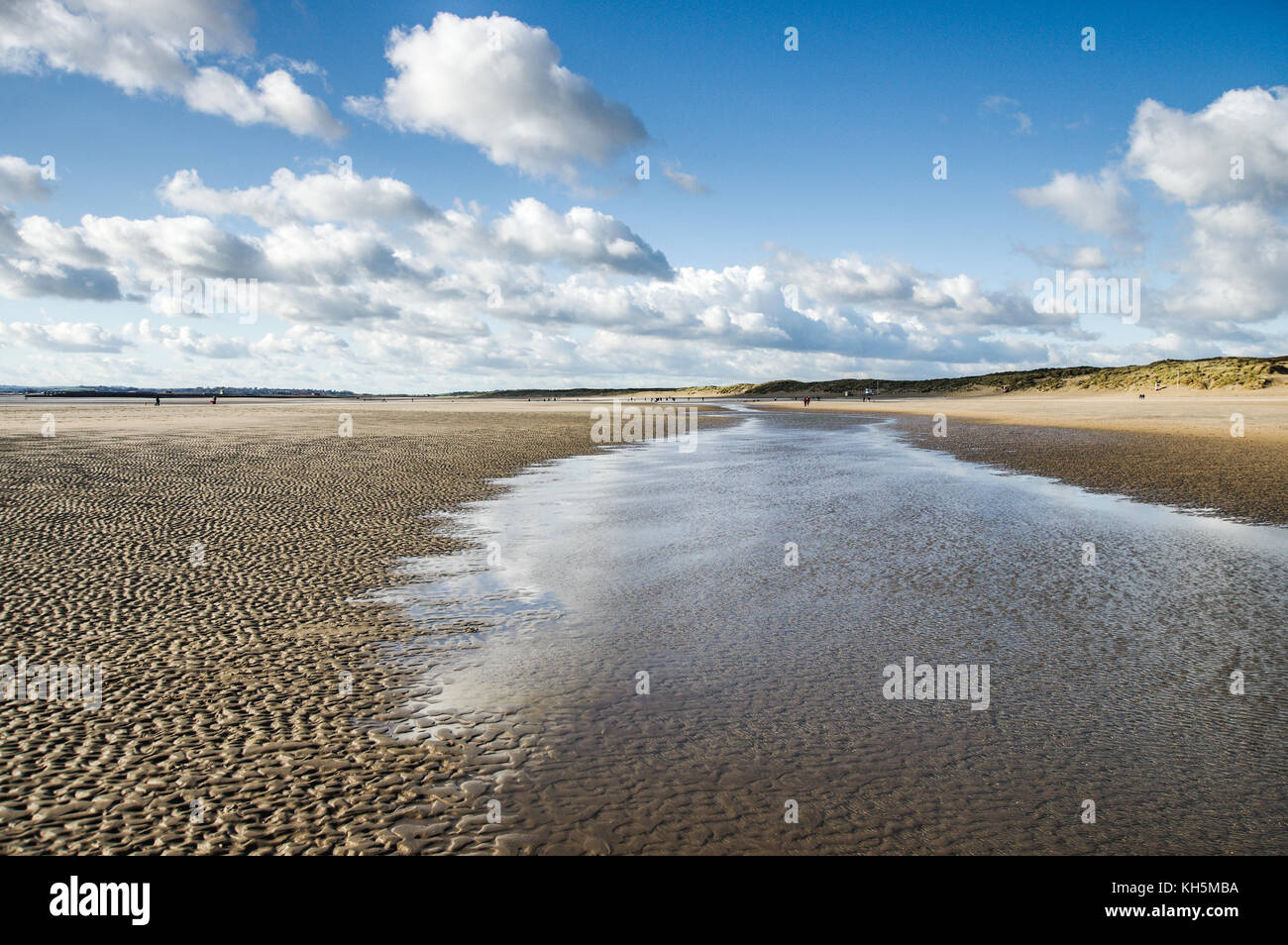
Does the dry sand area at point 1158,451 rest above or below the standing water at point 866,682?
above

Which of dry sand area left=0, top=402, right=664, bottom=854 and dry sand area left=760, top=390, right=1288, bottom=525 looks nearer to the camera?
dry sand area left=0, top=402, right=664, bottom=854

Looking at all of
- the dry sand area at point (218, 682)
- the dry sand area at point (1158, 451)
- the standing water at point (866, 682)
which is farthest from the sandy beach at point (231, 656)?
the standing water at point (866, 682)

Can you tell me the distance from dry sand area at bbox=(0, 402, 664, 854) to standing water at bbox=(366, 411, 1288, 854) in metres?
0.60

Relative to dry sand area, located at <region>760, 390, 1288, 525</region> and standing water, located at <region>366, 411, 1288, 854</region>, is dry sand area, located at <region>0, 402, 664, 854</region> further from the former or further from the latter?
dry sand area, located at <region>760, 390, 1288, 525</region>

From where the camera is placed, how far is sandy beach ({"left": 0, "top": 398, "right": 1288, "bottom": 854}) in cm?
556

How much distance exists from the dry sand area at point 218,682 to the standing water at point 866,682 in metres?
0.60

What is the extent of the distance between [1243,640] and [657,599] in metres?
7.96

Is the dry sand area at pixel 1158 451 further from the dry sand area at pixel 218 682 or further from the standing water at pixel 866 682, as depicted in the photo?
the dry sand area at pixel 218 682

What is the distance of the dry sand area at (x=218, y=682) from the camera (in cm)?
552

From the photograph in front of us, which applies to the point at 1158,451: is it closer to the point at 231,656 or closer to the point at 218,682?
the point at 231,656

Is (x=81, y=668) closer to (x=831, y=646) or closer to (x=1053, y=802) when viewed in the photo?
(x=831, y=646)

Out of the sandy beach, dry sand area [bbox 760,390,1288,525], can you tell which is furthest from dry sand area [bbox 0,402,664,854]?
dry sand area [bbox 760,390,1288,525]

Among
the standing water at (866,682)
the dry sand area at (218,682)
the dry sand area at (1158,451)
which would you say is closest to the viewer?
the dry sand area at (218,682)
